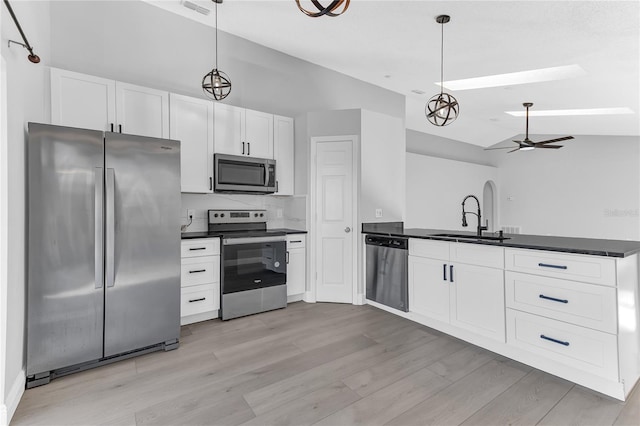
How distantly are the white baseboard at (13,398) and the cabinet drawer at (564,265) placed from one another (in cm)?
338

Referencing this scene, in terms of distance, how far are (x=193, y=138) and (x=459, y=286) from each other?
307 centimetres

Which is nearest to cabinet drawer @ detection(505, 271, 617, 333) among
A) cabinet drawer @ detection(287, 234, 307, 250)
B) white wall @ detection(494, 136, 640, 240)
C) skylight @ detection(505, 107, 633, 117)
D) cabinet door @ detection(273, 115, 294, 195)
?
Result: cabinet drawer @ detection(287, 234, 307, 250)

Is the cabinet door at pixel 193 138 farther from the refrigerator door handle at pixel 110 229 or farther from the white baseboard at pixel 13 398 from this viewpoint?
the white baseboard at pixel 13 398

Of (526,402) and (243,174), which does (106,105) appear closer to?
(243,174)

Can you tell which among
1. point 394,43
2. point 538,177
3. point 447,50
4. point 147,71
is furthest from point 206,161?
point 538,177

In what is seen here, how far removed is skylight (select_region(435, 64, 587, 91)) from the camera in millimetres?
4426

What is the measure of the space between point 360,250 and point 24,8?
12.2 feet

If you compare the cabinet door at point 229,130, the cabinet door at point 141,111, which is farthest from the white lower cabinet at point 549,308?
the cabinet door at point 141,111

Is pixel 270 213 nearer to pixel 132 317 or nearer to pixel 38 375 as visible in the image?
pixel 132 317

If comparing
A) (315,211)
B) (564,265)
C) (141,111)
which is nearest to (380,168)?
(315,211)

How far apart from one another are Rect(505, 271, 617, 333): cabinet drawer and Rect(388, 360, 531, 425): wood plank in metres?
0.48

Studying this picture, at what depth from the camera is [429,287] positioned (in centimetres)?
323

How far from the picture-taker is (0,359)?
1.80 metres

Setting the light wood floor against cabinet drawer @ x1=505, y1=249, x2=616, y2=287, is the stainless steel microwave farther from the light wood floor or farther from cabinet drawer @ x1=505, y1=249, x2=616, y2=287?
cabinet drawer @ x1=505, y1=249, x2=616, y2=287
